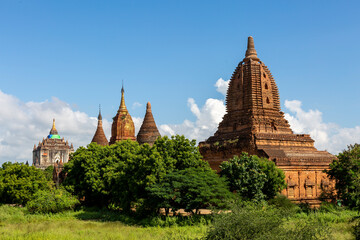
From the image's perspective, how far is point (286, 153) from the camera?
119ft

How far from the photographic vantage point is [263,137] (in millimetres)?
36688

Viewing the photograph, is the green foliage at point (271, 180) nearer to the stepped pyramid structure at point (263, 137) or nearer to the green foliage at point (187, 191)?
the green foliage at point (187, 191)

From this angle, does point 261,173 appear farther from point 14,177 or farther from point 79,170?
point 14,177

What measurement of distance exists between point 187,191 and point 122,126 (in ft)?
117

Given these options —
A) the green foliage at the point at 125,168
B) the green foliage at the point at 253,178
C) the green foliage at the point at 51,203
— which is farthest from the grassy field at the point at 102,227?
the green foliage at the point at 253,178

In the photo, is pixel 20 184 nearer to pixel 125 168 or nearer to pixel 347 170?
pixel 125 168

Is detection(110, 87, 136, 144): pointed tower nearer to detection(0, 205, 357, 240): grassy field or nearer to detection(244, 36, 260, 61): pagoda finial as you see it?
detection(244, 36, 260, 61): pagoda finial

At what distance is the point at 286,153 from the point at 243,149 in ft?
12.5

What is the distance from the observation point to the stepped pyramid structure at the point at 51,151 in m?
119

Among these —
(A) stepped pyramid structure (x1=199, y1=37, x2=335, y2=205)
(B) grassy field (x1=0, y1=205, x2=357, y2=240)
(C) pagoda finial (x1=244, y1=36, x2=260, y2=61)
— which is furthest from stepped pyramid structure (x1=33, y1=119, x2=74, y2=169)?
(B) grassy field (x1=0, y1=205, x2=357, y2=240)

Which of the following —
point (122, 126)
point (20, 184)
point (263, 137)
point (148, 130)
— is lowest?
point (20, 184)

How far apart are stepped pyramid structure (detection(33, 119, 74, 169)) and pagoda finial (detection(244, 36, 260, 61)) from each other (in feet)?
284

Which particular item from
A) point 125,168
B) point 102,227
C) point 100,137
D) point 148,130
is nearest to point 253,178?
point 125,168

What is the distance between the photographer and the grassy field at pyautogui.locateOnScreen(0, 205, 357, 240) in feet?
→ 71.2
